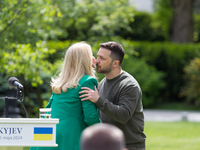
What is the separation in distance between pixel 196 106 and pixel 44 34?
1095 centimetres

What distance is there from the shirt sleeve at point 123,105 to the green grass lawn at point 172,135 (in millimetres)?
4886

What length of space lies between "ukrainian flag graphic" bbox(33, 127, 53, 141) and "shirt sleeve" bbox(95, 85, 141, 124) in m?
0.58

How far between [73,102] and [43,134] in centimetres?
52

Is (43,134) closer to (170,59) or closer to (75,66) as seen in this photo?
(75,66)

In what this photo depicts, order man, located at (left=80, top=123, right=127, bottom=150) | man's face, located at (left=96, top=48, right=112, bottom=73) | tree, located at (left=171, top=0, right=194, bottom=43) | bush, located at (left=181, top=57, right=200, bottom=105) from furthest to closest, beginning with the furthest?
tree, located at (left=171, top=0, right=194, bottom=43) < bush, located at (left=181, top=57, right=200, bottom=105) < man's face, located at (left=96, top=48, right=112, bottom=73) < man, located at (left=80, top=123, right=127, bottom=150)

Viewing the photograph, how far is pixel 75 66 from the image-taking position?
3.21 metres

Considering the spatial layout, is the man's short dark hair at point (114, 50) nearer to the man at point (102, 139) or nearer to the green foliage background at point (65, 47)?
the man at point (102, 139)

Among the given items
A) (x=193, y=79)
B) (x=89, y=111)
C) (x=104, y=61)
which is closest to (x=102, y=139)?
(x=89, y=111)

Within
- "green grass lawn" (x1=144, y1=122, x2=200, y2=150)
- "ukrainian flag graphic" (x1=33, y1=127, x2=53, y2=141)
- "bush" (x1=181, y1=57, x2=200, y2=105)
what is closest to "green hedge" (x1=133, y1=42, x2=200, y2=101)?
"bush" (x1=181, y1=57, x2=200, y2=105)

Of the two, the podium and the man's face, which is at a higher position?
the man's face

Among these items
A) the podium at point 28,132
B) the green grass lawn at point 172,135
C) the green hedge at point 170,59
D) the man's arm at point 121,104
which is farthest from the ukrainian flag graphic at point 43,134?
the green hedge at point 170,59

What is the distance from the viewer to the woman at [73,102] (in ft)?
10.2

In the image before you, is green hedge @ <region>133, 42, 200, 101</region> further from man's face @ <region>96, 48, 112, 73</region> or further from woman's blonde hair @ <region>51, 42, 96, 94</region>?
woman's blonde hair @ <region>51, 42, 96, 94</region>

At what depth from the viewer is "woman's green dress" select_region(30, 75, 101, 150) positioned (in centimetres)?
309
